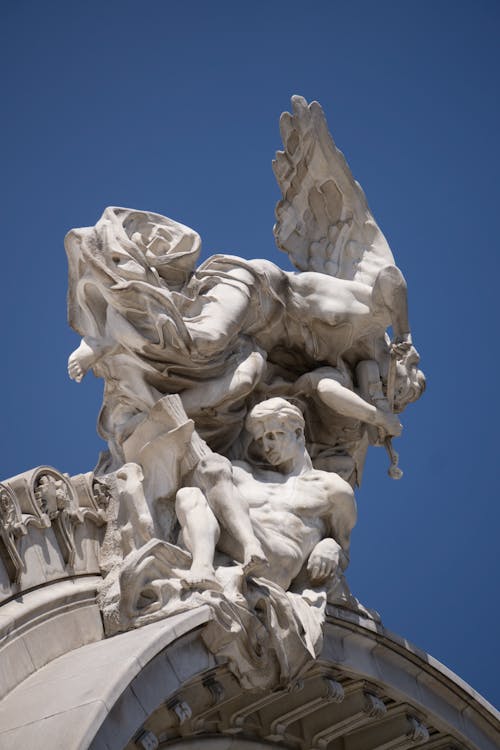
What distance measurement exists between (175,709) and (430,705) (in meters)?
2.84

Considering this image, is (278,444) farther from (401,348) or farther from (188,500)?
(401,348)

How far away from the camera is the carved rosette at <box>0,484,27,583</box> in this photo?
8.95 meters

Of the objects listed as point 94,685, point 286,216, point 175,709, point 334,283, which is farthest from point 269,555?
point 286,216

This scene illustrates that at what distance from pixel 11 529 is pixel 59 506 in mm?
545

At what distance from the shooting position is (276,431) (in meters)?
10.7

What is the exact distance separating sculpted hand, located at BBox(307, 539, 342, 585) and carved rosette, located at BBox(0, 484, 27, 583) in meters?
2.08

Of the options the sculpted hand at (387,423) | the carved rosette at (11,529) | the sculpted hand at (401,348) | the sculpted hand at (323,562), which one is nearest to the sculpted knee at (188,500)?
the sculpted hand at (323,562)

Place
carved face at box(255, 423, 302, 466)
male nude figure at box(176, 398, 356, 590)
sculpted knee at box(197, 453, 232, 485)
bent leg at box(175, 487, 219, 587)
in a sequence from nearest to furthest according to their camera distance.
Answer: bent leg at box(175, 487, 219, 587), male nude figure at box(176, 398, 356, 590), sculpted knee at box(197, 453, 232, 485), carved face at box(255, 423, 302, 466)

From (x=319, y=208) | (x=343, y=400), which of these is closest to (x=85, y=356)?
(x=343, y=400)

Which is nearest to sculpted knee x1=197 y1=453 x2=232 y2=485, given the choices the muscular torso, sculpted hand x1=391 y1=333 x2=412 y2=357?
the muscular torso

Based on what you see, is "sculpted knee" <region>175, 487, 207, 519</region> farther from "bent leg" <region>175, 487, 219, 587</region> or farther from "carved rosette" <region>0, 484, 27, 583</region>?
"carved rosette" <region>0, 484, 27, 583</region>

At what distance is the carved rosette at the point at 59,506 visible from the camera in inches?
372

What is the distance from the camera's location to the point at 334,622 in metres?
10.1

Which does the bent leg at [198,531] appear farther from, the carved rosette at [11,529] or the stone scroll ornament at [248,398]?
the carved rosette at [11,529]
